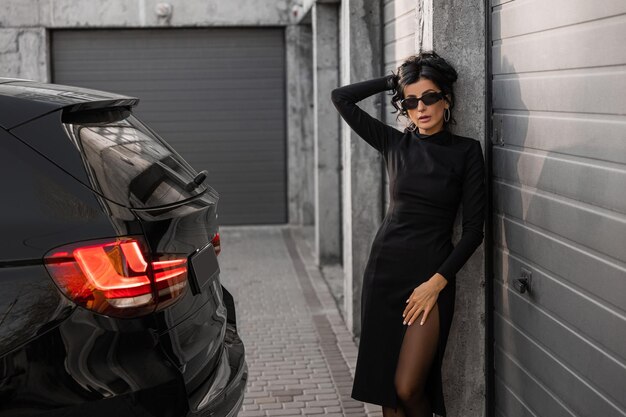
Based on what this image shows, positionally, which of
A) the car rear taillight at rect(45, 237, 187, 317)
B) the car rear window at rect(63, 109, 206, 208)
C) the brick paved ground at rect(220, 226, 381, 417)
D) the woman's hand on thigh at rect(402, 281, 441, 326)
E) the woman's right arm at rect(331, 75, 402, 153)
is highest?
the woman's right arm at rect(331, 75, 402, 153)

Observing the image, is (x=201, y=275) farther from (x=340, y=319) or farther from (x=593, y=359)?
(x=340, y=319)

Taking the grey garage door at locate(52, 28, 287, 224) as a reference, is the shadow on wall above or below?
below

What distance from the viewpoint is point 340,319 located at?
852 cm

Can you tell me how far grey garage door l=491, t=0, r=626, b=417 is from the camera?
3273 millimetres

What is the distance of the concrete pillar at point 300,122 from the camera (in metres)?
14.5

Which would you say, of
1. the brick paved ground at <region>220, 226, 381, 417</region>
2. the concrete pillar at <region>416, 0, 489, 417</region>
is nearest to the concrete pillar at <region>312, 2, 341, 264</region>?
the brick paved ground at <region>220, 226, 381, 417</region>

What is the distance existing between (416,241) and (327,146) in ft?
23.1

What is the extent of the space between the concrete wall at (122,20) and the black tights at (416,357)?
10.1 meters

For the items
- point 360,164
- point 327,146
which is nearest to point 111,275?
point 360,164

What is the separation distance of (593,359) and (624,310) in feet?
1.17

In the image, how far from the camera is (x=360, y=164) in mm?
7949

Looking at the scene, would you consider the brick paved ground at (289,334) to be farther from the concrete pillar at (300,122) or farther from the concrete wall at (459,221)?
the concrete pillar at (300,122)

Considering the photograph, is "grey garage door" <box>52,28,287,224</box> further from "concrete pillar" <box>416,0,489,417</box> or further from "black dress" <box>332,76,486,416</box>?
"black dress" <box>332,76,486,416</box>

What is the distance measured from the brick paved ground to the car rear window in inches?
90.1
